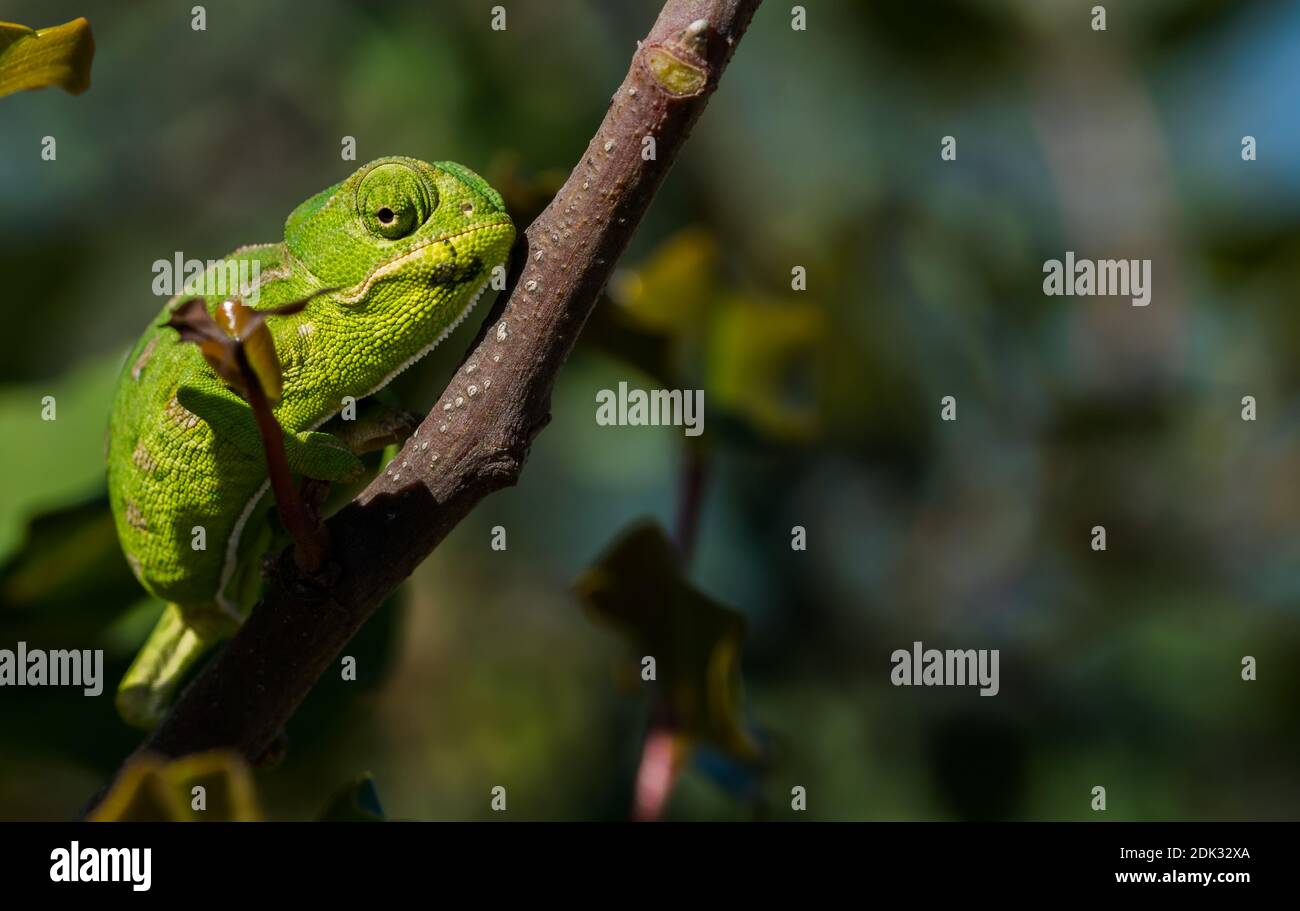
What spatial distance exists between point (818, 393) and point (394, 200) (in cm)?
141

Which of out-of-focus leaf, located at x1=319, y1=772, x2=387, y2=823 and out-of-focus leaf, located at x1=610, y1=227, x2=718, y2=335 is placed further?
out-of-focus leaf, located at x1=610, y1=227, x2=718, y2=335

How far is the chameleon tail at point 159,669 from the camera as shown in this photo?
188 cm

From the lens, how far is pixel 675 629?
6.09 feet

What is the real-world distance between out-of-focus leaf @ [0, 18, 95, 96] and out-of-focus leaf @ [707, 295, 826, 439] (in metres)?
1.19

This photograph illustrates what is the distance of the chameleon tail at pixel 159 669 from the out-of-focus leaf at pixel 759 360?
945mm

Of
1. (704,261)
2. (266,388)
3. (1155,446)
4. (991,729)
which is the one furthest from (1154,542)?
(266,388)

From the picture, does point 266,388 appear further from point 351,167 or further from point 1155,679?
point 351,167

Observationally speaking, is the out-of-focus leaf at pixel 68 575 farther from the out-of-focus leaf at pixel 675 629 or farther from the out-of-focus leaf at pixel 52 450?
the out-of-focus leaf at pixel 675 629

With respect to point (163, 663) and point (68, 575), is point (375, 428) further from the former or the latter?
point (68, 575)

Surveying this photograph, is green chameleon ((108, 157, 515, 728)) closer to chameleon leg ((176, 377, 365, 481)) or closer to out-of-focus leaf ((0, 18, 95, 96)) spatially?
chameleon leg ((176, 377, 365, 481))

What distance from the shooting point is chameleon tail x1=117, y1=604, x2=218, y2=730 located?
6.15ft

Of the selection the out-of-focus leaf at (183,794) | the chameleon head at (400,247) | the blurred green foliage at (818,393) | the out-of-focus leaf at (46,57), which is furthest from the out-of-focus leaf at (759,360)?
the out-of-focus leaf at (183,794)

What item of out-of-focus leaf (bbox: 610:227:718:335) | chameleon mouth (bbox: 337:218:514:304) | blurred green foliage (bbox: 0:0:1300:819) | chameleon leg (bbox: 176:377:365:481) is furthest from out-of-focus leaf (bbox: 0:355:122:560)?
out-of-focus leaf (bbox: 610:227:718:335)
